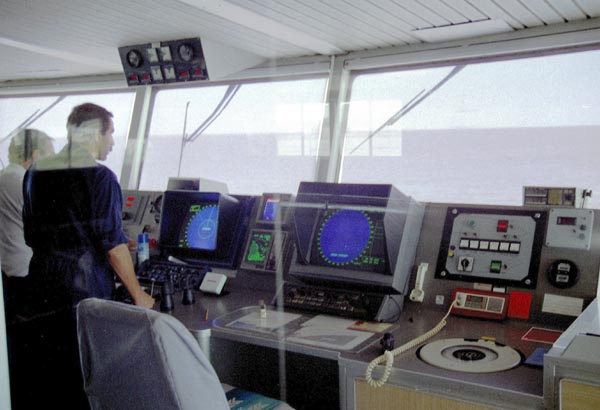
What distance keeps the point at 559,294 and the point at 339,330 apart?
0.71m

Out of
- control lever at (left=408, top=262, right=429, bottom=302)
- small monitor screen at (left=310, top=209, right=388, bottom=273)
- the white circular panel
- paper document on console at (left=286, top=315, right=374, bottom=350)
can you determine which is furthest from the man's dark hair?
the white circular panel

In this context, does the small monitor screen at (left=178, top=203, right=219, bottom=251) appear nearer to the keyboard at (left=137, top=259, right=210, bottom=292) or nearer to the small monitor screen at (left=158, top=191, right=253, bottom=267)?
the small monitor screen at (left=158, top=191, right=253, bottom=267)

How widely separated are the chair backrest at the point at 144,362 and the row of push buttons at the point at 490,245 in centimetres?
114

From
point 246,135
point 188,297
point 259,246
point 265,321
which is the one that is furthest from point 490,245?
point 246,135

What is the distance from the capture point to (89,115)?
2.54 meters

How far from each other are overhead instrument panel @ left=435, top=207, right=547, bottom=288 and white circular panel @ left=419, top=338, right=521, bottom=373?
0.36 metres

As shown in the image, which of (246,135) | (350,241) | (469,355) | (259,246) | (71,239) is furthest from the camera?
(246,135)

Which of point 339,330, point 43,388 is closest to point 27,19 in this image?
point 43,388

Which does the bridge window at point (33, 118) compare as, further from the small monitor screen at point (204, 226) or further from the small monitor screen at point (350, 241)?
the small monitor screen at point (350, 241)

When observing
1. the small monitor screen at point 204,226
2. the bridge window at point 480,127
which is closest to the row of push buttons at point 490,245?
the small monitor screen at point 204,226

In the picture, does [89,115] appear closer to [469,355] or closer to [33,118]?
[33,118]

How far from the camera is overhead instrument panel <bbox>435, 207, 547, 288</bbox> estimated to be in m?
1.90

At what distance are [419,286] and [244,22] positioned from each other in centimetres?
234

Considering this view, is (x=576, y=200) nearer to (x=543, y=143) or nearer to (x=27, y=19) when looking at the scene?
(x=543, y=143)
